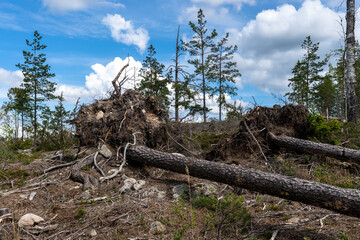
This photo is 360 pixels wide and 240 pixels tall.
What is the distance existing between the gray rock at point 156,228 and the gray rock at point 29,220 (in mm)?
2321

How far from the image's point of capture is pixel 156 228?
416cm

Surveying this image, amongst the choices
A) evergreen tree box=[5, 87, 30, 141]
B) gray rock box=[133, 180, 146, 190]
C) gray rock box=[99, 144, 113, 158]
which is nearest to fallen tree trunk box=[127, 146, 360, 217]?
gray rock box=[133, 180, 146, 190]

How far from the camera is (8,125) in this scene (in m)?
9.34

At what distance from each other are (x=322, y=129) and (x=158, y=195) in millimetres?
6986

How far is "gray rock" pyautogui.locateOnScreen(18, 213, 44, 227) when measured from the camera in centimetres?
455

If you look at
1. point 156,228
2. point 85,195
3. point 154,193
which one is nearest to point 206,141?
point 154,193

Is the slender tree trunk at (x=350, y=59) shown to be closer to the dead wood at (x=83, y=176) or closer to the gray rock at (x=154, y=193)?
the gray rock at (x=154, y=193)

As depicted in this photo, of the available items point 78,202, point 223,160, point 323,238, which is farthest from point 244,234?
point 223,160

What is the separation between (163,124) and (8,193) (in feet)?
17.2

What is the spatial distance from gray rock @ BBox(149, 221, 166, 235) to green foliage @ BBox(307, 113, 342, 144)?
7385 mm

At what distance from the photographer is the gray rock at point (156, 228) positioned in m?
4.13

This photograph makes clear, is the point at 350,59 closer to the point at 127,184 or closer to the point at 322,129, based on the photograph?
the point at 322,129

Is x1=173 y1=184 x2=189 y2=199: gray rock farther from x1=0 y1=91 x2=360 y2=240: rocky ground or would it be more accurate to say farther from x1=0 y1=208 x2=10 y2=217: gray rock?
x1=0 y1=208 x2=10 y2=217: gray rock

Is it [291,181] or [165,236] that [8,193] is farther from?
[291,181]
